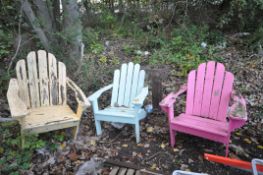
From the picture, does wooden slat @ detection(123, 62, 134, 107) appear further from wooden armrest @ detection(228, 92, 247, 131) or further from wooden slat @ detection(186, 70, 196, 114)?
wooden armrest @ detection(228, 92, 247, 131)

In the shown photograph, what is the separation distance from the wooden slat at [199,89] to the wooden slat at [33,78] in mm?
2087

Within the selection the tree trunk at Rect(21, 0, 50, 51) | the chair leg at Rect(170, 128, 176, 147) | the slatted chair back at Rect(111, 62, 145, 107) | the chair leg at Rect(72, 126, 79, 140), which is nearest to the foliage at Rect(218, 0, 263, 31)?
the slatted chair back at Rect(111, 62, 145, 107)

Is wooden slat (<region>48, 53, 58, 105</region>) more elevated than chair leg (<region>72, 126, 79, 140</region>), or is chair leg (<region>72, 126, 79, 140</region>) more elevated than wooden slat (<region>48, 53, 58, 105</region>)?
wooden slat (<region>48, 53, 58, 105</region>)

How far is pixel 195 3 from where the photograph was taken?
601cm

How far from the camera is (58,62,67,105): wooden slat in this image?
3598 mm

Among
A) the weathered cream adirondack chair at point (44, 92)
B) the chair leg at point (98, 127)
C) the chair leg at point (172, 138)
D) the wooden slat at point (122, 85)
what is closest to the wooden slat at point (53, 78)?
the weathered cream adirondack chair at point (44, 92)

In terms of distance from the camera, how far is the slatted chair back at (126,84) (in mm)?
3652

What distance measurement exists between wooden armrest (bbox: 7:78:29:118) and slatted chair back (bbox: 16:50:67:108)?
195mm

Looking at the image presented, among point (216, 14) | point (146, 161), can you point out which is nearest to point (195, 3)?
point (216, 14)

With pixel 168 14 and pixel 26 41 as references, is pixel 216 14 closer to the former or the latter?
pixel 168 14

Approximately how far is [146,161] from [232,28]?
13.7 ft

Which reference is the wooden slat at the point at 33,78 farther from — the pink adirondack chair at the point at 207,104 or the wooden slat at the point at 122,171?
the pink adirondack chair at the point at 207,104

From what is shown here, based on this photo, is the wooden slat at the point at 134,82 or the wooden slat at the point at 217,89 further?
the wooden slat at the point at 134,82

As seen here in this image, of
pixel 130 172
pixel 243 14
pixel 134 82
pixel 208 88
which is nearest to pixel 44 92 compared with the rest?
pixel 134 82
